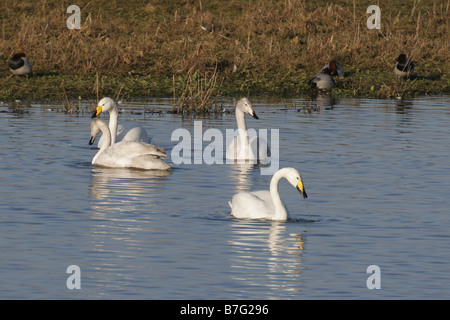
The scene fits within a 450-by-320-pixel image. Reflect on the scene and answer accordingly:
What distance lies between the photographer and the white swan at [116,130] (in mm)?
20125

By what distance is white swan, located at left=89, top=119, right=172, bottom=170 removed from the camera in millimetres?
18125

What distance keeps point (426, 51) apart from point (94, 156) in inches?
720

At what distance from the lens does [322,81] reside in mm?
30484

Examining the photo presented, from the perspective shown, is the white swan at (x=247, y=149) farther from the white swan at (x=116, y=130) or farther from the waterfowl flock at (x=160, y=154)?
the white swan at (x=116, y=130)

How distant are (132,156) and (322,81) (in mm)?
13139

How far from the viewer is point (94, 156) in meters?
19.2

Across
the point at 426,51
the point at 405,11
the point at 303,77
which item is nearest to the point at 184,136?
the point at 303,77

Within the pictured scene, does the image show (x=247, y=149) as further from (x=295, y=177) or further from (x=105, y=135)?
(x=295, y=177)

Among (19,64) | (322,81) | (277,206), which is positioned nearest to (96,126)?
(277,206)

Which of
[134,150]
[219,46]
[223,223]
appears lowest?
[223,223]

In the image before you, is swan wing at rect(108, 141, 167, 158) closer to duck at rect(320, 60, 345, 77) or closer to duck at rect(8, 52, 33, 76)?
duck at rect(8, 52, 33, 76)

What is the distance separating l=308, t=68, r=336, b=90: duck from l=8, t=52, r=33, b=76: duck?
817 cm

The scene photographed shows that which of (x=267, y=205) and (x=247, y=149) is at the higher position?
(x=247, y=149)

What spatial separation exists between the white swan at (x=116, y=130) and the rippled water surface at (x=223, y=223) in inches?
23.5
